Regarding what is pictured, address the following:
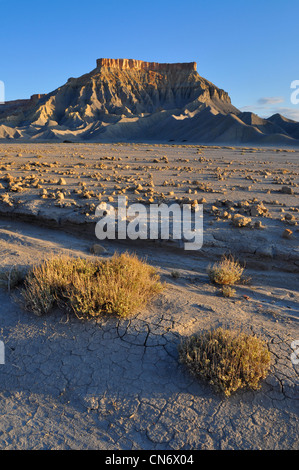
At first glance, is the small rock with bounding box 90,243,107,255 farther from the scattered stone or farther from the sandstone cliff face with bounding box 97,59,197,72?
the sandstone cliff face with bounding box 97,59,197,72

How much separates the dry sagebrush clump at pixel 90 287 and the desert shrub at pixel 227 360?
110cm

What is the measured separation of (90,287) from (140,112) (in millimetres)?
96148

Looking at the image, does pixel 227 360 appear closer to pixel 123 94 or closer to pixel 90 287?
pixel 90 287

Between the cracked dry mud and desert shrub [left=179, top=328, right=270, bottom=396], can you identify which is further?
desert shrub [left=179, top=328, right=270, bottom=396]

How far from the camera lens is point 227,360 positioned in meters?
3.15

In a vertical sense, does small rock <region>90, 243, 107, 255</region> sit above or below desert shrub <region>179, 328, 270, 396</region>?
above

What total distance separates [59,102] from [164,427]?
108035mm

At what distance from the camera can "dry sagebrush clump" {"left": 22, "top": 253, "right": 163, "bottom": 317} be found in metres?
4.12

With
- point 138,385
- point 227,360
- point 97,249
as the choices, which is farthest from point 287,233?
point 138,385

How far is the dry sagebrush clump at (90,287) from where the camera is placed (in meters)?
4.12

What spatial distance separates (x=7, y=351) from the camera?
3.72 m

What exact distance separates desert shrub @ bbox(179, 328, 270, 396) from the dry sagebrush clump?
3.61ft

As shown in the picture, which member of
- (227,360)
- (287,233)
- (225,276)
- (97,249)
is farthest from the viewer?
(287,233)

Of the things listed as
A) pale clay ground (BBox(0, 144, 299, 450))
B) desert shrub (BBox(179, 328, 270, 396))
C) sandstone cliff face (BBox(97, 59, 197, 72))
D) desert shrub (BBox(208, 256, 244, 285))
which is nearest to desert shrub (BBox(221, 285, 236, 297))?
pale clay ground (BBox(0, 144, 299, 450))
